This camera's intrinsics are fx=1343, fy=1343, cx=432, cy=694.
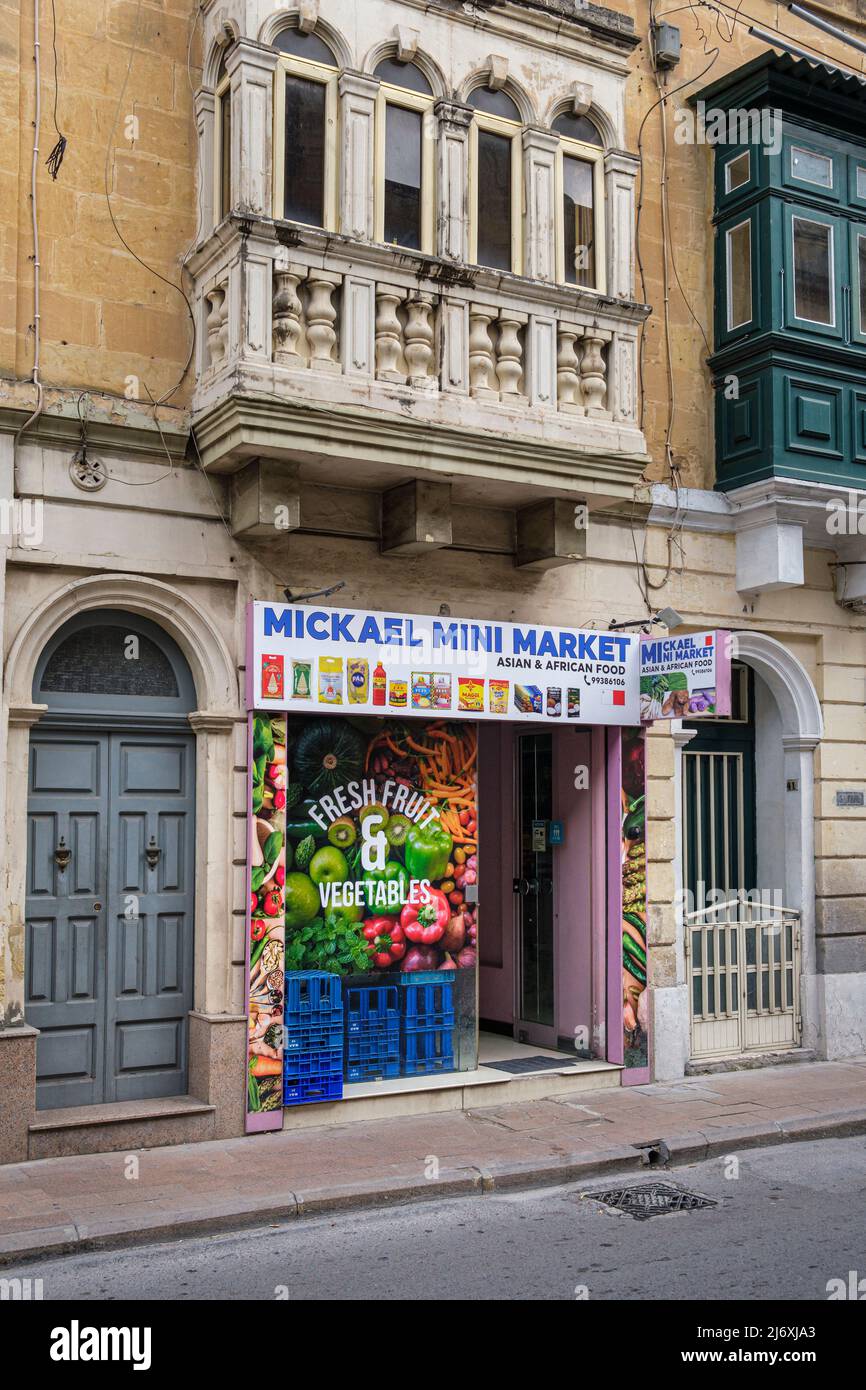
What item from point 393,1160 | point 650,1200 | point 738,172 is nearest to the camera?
point 650,1200

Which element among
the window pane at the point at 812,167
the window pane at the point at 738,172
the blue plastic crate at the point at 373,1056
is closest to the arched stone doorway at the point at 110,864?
the blue plastic crate at the point at 373,1056

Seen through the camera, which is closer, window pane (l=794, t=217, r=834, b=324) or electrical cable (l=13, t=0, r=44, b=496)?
electrical cable (l=13, t=0, r=44, b=496)

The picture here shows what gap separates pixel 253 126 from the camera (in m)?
9.24

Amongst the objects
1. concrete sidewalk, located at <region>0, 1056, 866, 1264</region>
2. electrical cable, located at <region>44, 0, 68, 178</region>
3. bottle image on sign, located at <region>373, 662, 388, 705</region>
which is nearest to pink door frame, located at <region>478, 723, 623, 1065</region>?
concrete sidewalk, located at <region>0, 1056, 866, 1264</region>

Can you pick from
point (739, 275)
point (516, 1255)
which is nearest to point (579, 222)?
point (739, 275)

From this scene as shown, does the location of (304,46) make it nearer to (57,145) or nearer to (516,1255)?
(57,145)

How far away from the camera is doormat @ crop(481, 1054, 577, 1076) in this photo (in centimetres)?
1092

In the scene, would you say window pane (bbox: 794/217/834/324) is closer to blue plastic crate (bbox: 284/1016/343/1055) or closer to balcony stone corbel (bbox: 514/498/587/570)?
balcony stone corbel (bbox: 514/498/587/570)

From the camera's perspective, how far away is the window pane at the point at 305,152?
952 centimetres

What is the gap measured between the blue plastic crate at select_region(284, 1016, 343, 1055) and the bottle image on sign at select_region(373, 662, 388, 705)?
92.7 inches

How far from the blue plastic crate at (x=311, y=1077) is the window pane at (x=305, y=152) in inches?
234

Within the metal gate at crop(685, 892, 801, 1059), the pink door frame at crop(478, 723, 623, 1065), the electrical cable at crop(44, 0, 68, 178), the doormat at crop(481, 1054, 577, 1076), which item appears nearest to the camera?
the electrical cable at crop(44, 0, 68, 178)

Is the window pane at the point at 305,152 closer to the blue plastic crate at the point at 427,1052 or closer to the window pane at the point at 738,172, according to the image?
the window pane at the point at 738,172

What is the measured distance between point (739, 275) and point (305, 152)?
4625 mm
